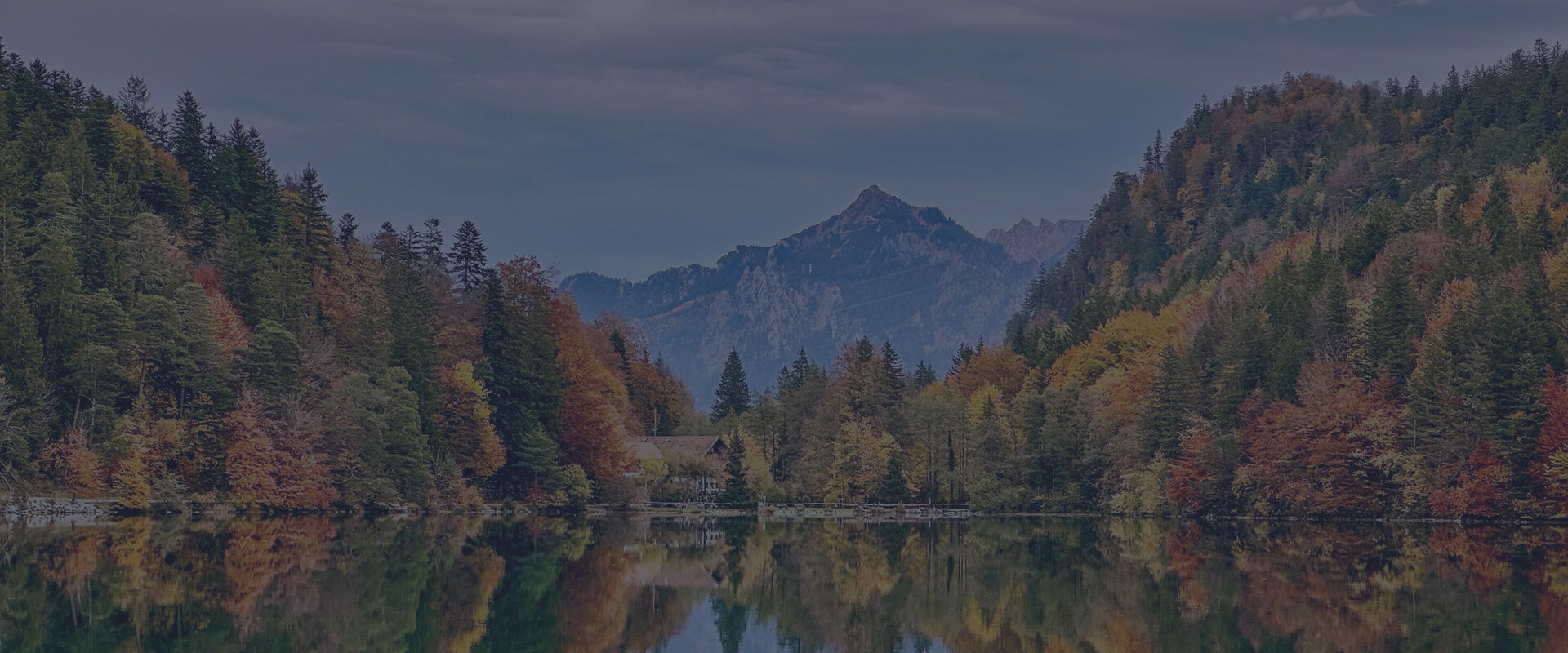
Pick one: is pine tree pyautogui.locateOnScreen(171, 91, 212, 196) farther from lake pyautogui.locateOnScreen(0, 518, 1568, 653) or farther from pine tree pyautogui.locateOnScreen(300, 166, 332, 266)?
lake pyautogui.locateOnScreen(0, 518, 1568, 653)

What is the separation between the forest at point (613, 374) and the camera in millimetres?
68312

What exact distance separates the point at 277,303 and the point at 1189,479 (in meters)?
49.9

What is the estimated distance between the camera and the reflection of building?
106938mm

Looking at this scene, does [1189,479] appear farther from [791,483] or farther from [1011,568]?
[1011,568]

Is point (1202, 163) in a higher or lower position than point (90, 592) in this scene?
higher

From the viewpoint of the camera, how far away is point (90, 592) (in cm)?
3164

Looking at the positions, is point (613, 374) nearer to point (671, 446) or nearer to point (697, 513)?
point (671, 446)

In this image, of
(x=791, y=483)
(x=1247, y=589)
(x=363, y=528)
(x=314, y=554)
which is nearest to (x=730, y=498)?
(x=791, y=483)

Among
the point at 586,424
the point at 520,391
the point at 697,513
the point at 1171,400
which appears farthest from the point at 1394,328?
the point at 520,391

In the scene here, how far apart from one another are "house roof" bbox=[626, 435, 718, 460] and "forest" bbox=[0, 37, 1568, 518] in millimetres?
1957

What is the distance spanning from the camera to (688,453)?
363ft

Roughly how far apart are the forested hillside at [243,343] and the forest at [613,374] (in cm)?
18

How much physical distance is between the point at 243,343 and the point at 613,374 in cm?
4784

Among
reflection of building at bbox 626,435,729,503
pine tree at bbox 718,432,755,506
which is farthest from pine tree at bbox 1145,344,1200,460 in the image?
reflection of building at bbox 626,435,729,503
